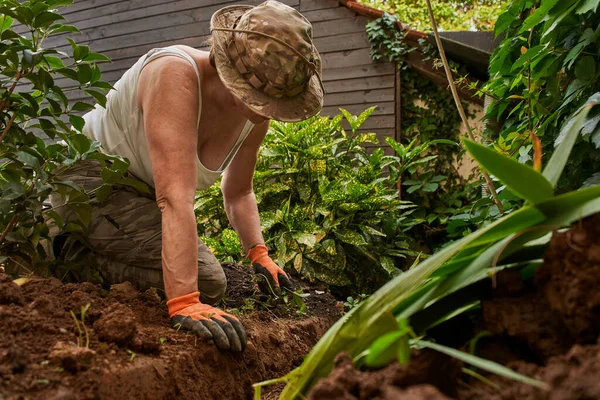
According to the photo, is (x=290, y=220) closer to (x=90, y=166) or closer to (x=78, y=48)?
(x=90, y=166)

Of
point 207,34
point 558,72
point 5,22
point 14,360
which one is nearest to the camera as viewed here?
point 14,360

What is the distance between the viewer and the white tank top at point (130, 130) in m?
2.32

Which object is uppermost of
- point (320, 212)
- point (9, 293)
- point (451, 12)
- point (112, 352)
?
point (451, 12)

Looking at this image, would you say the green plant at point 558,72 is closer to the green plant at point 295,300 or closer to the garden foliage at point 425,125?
the green plant at point 295,300

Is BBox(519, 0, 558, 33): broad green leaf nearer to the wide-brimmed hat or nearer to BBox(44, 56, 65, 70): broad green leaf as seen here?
the wide-brimmed hat

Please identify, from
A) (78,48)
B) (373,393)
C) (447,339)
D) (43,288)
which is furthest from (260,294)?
(373,393)

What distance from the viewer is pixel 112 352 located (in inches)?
51.9

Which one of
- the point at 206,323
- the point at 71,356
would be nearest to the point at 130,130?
the point at 206,323

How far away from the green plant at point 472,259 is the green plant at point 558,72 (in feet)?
2.58

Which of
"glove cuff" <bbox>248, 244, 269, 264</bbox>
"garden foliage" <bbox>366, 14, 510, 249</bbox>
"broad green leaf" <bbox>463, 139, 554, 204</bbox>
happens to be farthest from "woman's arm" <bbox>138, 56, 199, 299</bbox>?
"garden foliage" <bbox>366, 14, 510, 249</bbox>

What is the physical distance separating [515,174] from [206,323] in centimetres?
120

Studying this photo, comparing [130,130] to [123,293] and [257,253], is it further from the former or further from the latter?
[257,253]

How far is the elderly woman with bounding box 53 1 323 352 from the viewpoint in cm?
183

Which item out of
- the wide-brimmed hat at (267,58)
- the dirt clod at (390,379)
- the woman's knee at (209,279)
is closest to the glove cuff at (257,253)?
the woman's knee at (209,279)
